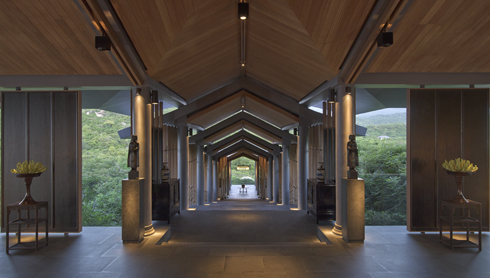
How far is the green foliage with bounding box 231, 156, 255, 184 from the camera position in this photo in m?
36.8

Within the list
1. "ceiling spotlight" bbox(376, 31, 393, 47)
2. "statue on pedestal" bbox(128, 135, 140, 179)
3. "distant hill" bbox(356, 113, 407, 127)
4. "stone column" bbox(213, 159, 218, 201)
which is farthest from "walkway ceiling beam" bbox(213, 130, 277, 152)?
"distant hill" bbox(356, 113, 407, 127)

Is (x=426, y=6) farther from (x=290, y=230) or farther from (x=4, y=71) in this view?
(x=4, y=71)

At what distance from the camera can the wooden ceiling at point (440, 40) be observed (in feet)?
13.7

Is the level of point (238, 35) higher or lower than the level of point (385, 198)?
higher

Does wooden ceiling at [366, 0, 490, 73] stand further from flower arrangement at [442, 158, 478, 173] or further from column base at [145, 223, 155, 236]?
column base at [145, 223, 155, 236]

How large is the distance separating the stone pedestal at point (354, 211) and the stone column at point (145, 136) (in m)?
3.82

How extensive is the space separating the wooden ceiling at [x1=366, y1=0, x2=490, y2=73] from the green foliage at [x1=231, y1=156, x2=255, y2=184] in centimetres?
3162

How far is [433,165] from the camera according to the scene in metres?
6.25

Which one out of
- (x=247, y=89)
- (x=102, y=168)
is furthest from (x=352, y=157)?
(x=102, y=168)

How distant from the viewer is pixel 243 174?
38375 millimetres

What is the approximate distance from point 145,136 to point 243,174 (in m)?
32.6

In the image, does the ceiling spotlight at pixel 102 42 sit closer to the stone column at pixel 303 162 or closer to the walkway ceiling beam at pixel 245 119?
the stone column at pixel 303 162

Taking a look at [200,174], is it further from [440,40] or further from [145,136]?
[440,40]

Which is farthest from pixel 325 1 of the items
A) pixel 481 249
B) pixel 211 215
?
pixel 211 215
